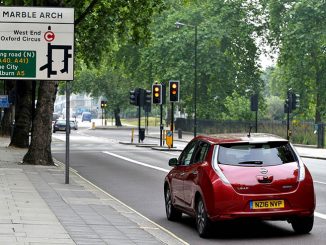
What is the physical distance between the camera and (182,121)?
8312cm

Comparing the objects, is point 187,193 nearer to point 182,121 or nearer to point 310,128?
point 310,128

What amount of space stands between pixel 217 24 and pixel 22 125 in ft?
119

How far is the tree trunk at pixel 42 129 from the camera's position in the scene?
2706 cm

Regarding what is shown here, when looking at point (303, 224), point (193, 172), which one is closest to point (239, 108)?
point (193, 172)

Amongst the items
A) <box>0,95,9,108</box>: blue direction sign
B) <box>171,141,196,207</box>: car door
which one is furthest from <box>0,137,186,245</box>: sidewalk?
<box>0,95,9,108</box>: blue direction sign

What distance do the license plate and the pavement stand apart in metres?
1.11

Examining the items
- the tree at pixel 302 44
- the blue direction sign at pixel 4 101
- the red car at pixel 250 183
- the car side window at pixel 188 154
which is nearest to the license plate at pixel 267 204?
the red car at pixel 250 183

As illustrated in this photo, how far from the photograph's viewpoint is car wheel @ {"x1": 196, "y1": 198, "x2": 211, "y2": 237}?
11.1 meters

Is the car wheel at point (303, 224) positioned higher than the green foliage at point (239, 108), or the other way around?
the green foliage at point (239, 108)

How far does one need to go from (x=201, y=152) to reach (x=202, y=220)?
1177mm

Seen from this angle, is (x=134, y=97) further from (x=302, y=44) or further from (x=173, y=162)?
(x=173, y=162)

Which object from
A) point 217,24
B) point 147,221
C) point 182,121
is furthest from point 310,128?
point 147,221

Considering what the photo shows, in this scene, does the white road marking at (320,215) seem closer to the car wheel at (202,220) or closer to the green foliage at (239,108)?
the car wheel at (202,220)

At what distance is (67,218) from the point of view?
474 inches
